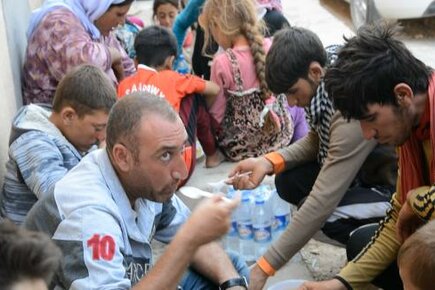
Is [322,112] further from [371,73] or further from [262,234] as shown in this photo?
[262,234]

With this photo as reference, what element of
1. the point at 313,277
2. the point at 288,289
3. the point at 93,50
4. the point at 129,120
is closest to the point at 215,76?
the point at 93,50

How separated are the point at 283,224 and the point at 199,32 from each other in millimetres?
2089

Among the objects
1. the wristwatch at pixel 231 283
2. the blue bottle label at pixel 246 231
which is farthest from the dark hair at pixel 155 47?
the wristwatch at pixel 231 283

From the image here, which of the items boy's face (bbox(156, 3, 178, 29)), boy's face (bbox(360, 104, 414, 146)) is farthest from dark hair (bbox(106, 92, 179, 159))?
boy's face (bbox(156, 3, 178, 29))

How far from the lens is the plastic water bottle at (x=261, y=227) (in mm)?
4031

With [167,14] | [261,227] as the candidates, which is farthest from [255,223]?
[167,14]

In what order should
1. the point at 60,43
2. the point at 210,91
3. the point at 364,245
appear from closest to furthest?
the point at 364,245 → the point at 60,43 → the point at 210,91

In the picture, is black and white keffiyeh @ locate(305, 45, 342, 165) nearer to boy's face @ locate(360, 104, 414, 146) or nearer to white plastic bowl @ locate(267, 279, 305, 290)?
boy's face @ locate(360, 104, 414, 146)

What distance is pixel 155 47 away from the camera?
16.1ft

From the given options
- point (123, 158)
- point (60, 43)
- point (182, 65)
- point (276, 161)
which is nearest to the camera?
point (123, 158)

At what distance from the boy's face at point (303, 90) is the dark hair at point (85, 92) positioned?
78 cm

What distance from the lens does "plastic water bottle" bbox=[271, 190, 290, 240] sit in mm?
4094

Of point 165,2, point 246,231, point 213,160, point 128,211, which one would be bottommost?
point 213,160

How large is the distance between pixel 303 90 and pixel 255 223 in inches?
39.9
